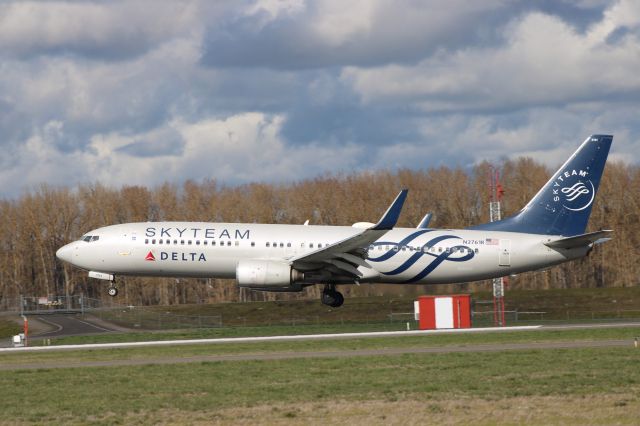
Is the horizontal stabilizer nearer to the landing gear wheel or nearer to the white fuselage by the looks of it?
the white fuselage

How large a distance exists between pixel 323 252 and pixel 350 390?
24225 millimetres

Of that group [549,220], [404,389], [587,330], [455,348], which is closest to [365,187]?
[549,220]

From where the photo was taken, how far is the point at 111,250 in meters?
51.9

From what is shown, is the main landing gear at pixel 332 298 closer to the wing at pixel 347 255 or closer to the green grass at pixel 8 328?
the wing at pixel 347 255

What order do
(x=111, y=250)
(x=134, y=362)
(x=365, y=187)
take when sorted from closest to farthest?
1. (x=134, y=362)
2. (x=111, y=250)
3. (x=365, y=187)

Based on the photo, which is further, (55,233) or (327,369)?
(55,233)

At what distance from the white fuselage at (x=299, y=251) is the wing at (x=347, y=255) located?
0.77 metres

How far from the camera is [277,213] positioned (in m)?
119

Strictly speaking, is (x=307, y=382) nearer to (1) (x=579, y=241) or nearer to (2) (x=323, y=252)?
(2) (x=323, y=252)

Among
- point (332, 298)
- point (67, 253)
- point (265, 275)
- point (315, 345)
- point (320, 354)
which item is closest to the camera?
point (320, 354)

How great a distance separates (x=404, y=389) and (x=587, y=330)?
2348 cm

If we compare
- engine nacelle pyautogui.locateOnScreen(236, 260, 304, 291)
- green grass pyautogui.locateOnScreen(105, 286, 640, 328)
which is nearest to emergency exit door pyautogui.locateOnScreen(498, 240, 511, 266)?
engine nacelle pyautogui.locateOnScreen(236, 260, 304, 291)

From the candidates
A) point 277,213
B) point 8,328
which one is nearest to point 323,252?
point 8,328

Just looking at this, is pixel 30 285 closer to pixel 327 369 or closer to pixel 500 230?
pixel 500 230
